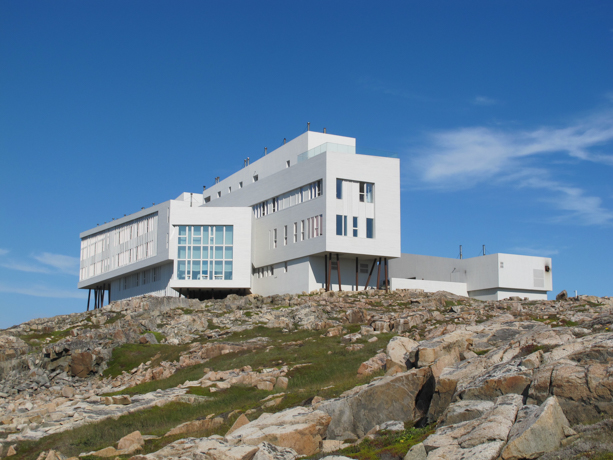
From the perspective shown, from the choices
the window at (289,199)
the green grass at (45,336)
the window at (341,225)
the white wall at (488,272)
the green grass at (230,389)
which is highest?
the window at (289,199)

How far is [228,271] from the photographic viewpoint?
2520 inches

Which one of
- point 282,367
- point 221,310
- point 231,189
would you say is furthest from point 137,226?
point 282,367

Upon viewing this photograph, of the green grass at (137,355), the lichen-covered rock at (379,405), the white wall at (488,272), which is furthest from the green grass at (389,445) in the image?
the white wall at (488,272)

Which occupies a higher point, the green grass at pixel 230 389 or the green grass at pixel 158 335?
the green grass at pixel 158 335

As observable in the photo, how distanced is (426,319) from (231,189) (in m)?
43.3

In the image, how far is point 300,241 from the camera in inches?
2366

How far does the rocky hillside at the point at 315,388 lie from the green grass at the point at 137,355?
12cm

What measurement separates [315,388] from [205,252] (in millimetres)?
44039

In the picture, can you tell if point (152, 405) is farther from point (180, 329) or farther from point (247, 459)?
point (180, 329)

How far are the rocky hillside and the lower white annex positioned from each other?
A: 41.7ft

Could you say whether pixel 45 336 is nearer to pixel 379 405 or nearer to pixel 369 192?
pixel 369 192

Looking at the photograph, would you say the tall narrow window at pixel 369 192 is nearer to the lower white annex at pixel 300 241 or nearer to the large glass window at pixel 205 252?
the lower white annex at pixel 300 241

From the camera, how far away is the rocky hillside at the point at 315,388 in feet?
40.2

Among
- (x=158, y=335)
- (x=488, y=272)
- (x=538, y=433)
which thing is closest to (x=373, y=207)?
(x=488, y=272)
